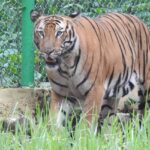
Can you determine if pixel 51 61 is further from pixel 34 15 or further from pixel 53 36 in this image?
pixel 34 15

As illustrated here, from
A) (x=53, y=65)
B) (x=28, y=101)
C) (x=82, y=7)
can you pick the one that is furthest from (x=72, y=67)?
(x=82, y=7)

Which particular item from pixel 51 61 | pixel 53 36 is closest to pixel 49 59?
pixel 51 61

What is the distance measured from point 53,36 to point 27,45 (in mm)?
965

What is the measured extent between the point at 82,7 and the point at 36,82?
85 cm

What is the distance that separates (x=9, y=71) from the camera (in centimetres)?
694

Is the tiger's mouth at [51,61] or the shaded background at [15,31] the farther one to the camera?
the shaded background at [15,31]

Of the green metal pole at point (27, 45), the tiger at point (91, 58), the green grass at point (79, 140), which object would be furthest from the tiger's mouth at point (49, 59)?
the green grass at point (79, 140)

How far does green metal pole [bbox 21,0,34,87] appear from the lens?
22.3 feet

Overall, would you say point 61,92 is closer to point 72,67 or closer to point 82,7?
point 72,67

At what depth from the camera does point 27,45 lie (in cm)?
678

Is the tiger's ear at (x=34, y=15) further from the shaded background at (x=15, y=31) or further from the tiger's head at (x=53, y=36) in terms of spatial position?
the shaded background at (x=15, y=31)

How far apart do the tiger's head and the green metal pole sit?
1.93ft

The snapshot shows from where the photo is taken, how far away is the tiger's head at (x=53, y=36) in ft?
18.8

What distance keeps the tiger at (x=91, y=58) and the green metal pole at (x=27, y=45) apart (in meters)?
0.53
